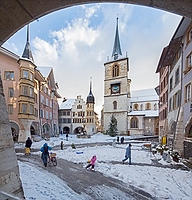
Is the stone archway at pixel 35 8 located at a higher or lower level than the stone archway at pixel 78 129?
higher

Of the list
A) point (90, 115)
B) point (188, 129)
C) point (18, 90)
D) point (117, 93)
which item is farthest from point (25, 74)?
point (90, 115)

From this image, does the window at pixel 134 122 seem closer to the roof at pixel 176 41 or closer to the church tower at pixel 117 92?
the church tower at pixel 117 92

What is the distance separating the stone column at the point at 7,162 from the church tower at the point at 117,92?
51.3 m

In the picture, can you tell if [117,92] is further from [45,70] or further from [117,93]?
[45,70]

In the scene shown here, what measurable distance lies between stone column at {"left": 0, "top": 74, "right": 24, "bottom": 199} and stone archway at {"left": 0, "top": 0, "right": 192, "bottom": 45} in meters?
1.99

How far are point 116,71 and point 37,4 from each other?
5716 centimetres

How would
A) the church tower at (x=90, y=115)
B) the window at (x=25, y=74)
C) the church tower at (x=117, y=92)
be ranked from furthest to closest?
the church tower at (x=90, y=115) < the church tower at (x=117, y=92) < the window at (x=25, y=74)

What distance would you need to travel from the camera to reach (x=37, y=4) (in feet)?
9.91

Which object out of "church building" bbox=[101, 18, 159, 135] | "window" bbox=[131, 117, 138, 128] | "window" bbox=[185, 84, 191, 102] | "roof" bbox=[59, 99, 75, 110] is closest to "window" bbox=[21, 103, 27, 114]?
"window" bbox=[185, 84, 191, 102]

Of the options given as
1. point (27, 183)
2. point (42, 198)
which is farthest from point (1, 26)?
point (27, 183)

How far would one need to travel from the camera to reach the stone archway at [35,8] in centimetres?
285

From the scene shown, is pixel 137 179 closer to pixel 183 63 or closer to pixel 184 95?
pixel 184 95

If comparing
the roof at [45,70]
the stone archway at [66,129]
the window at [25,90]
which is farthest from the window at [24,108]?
the stone archway at [66,129]

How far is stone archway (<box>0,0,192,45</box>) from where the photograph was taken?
9.35 feet
